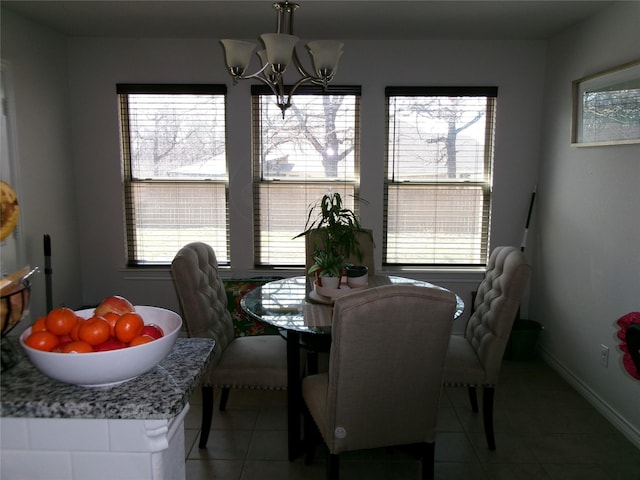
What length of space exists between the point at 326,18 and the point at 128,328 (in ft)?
9.60

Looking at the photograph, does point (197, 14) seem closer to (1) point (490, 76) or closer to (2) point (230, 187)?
(2) point (230, 187)

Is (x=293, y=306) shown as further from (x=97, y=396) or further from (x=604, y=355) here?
(x=604, y=355)

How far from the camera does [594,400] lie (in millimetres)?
3215

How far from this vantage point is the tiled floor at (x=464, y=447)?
251 centimetres

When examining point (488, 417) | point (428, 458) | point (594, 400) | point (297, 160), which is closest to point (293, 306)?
point (428, 458)

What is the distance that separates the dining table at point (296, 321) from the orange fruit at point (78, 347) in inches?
54.2

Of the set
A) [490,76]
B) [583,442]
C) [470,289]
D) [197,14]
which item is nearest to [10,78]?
[197,14]

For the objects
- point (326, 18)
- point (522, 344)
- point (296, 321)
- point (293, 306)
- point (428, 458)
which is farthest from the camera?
point (522, 344)

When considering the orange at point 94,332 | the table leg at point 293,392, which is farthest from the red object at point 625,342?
the table leg at point 293,392

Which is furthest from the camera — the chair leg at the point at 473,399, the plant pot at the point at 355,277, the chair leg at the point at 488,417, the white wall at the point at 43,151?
the white wall at the point at 43,151

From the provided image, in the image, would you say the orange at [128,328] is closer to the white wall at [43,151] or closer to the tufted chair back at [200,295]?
the tufted chair back at [200,295]

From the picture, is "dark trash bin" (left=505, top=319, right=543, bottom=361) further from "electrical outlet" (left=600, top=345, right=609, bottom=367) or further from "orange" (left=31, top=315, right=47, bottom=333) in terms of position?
"orange" (left=31, top=315, right=47, bottom=333)

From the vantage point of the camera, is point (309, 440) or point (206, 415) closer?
point (309, 440)

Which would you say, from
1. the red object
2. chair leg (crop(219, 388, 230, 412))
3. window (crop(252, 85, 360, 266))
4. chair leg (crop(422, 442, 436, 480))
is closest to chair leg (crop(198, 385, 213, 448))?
chair leg (crop(219, 388, 230, 412))
